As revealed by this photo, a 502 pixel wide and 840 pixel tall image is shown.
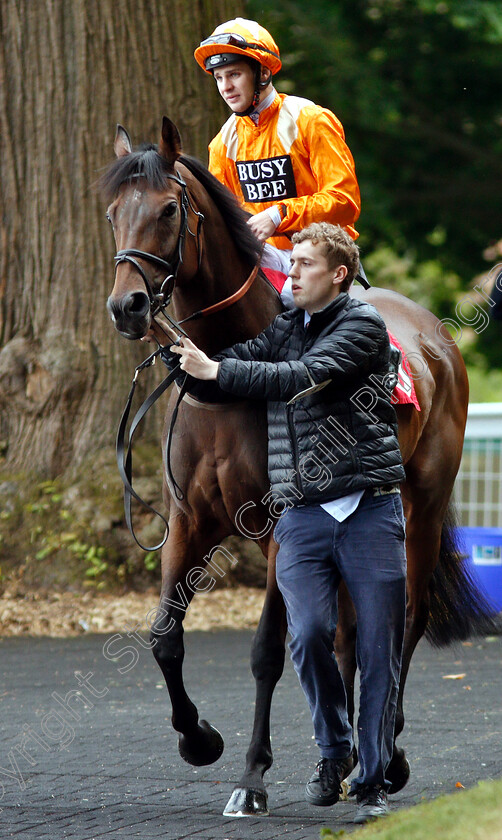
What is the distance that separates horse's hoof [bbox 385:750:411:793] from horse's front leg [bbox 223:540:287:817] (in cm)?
46

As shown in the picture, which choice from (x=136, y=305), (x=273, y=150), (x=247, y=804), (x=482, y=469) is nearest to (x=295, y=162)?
(x=273, y=150)

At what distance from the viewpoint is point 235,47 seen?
4523mm

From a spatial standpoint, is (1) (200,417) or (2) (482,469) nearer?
(1) (200,417)

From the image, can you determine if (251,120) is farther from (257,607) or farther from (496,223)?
(496,223)

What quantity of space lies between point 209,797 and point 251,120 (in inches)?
105

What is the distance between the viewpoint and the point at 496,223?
1552cm

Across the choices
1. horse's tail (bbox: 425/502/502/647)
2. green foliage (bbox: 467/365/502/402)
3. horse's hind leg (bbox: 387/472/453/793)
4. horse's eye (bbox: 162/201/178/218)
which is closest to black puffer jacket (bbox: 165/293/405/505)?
horse's eye (bbox: 162/201/178/218)

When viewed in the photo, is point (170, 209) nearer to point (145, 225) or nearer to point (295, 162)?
point (145, 225)

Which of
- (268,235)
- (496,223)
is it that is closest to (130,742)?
(268,235)

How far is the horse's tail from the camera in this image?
592 centimetres

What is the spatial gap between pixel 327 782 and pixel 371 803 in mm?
153

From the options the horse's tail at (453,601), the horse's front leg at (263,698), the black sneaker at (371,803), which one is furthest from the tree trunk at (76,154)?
the black sneaker at (371,803)

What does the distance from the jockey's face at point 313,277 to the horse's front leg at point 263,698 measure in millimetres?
964

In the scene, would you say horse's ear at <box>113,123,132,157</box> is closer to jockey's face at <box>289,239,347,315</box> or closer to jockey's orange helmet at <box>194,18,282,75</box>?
jockey's orange helmet at <box>194,18,282,75</box>
